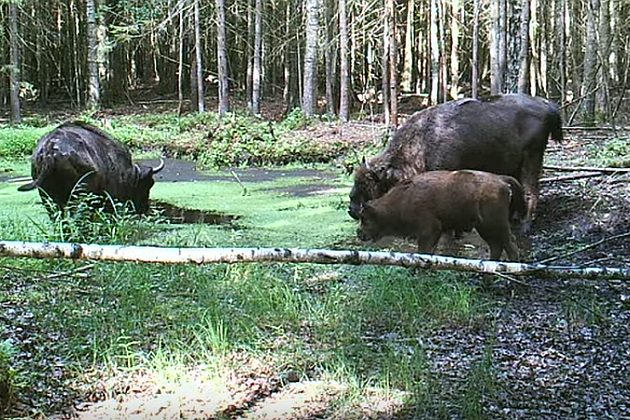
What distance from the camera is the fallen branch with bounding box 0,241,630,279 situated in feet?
14.7

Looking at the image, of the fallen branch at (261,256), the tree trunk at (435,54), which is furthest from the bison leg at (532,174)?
the tree trunk at (435,54)

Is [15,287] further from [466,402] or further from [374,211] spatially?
[466,402]

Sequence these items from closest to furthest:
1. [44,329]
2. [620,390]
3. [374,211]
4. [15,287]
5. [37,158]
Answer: [620,390] → [44,329] → [15,287] → [374,211] → [37,158]

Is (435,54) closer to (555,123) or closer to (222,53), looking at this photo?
(222,53)

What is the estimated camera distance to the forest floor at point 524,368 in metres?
4.22

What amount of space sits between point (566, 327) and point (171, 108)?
95.3 ft

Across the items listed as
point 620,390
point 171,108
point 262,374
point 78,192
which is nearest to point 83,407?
point 262,374

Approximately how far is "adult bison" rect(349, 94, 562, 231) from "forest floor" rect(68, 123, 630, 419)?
1.48m

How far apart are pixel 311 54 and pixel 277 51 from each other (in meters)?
7.71

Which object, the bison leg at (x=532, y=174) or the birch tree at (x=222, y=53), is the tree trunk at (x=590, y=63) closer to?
the birch tree at (x=222, y=53)

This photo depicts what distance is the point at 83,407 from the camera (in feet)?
13.9

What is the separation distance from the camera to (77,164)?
8508 millimetres

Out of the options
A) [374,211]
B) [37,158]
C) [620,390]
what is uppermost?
[37,158]

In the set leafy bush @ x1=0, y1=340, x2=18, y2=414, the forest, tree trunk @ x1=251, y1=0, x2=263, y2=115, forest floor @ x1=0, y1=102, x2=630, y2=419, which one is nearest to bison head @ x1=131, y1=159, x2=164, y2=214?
the forest
